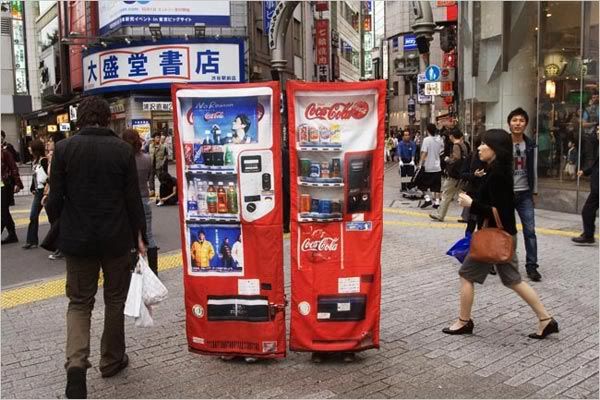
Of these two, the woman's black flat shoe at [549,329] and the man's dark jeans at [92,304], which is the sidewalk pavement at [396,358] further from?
the man's dark jeans at [92,304]

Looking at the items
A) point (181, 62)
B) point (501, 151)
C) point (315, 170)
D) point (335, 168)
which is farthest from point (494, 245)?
point (181, 62)

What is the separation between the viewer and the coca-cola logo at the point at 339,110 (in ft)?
12.5

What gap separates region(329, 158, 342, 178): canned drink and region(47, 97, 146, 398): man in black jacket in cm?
128

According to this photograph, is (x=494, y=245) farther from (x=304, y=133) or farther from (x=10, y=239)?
(x=10, y=239)

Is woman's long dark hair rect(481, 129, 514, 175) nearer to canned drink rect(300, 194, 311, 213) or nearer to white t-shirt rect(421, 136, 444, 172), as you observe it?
canned drink rect(300, 194, 311, 213)

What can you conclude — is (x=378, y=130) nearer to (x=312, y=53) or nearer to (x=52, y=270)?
(x=52, y=270)

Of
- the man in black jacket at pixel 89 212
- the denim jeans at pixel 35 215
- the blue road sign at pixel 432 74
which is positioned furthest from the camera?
the blue road sign at pixel 432 74

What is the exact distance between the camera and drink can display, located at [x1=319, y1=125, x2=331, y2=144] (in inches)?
151

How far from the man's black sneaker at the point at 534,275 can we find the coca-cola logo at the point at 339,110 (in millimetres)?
3309

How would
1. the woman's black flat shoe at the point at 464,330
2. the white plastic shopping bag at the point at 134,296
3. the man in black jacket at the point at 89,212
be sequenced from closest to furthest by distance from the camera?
the man in black jacket at the point at 89,212 < the white plastic shopping bag at the point at 134,296 < the woman's black flat shoe at the point at 464,330

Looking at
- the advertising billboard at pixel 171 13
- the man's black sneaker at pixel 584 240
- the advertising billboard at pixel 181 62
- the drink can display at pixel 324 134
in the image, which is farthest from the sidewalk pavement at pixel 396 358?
the advertising billboard at pixel 171 13

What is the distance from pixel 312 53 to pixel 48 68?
781 inches

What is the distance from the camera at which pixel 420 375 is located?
3809 mm

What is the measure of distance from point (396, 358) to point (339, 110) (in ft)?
5.85
